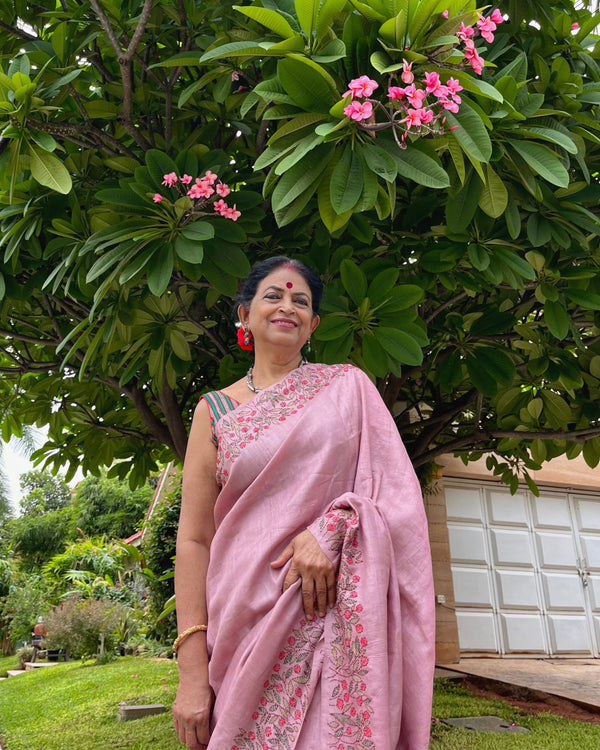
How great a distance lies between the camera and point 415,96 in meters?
1.86

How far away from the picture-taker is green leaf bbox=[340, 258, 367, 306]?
2881 millimetres

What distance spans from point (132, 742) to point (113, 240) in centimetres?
364

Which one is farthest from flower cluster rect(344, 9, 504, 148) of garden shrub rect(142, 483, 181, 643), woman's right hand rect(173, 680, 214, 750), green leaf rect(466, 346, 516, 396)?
garden shrub rect(142, 483, 181, 643)

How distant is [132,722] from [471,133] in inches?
202

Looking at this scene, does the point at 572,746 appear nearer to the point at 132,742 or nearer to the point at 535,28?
the point at 132,742

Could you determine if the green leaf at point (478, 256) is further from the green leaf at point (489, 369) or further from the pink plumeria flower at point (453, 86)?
the pink plumeria flower at point (453, 86)

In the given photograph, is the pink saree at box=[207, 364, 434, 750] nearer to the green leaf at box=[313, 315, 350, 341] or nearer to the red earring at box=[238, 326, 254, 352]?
the red earring at box=[238, 326, 254, 352]

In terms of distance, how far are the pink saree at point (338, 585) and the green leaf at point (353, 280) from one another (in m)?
1.09

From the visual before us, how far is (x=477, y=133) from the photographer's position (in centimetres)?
196

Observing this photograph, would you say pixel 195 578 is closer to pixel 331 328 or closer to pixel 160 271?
pixel 160 271

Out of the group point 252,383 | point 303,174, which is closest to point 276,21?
point 303,174

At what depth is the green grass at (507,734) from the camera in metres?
4.09

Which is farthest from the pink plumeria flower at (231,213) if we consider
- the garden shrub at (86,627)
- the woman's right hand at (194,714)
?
the garden shrub at (86,627)

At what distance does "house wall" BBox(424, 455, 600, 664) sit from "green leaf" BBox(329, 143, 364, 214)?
541 centimetres
